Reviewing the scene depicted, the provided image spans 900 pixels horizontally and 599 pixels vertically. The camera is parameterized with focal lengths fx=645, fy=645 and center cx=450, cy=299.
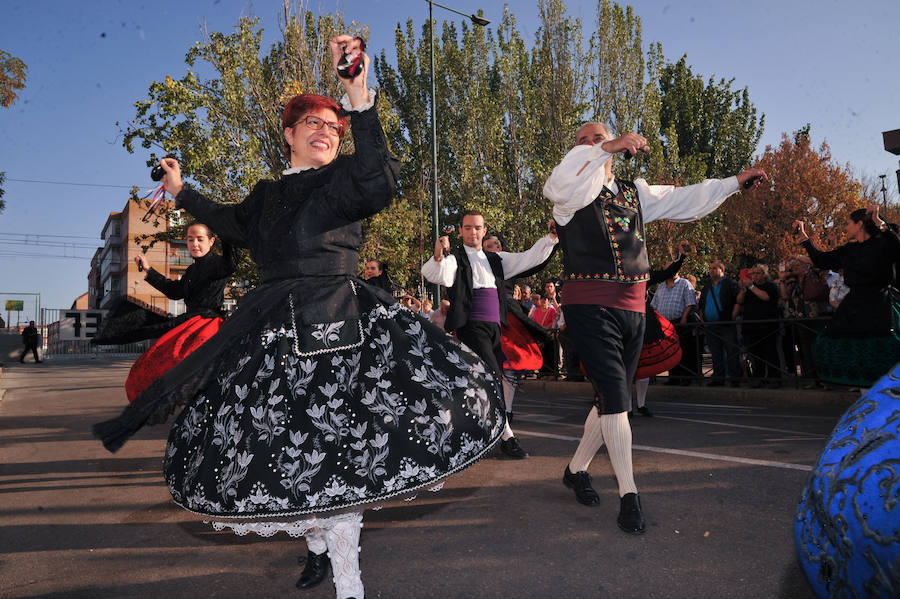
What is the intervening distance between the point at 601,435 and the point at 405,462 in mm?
1911

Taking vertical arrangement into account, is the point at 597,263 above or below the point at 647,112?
below

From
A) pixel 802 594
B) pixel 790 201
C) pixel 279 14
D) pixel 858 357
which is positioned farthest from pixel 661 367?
pixel 790 201

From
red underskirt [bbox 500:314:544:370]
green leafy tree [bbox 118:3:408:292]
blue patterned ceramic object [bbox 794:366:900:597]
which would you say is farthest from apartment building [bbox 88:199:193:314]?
blue patterned ceramic object [bbox 794:366:900:597]

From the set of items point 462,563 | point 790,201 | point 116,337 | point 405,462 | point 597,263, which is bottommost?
point 462,563

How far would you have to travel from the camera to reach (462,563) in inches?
117

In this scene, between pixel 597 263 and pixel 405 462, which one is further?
pixel 597 263

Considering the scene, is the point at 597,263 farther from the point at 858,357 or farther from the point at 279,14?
the point at 279,14

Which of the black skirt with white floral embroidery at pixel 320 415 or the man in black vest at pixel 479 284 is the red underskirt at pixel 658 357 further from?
the black skirt with white floral embroidery at pixel 320 415

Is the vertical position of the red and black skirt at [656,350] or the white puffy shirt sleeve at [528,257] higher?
the white puffy shirt sleeve at [528,257]

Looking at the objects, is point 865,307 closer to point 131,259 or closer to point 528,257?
point 528,257

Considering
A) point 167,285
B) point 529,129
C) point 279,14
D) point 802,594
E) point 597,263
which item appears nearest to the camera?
point 802,594

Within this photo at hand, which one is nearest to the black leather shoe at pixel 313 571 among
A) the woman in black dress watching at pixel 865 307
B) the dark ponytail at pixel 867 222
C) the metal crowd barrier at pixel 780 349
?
the woman in black dress watching at pixel 865 307

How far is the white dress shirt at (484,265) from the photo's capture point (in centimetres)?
521

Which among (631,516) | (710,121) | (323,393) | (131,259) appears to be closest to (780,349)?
(631,516)
